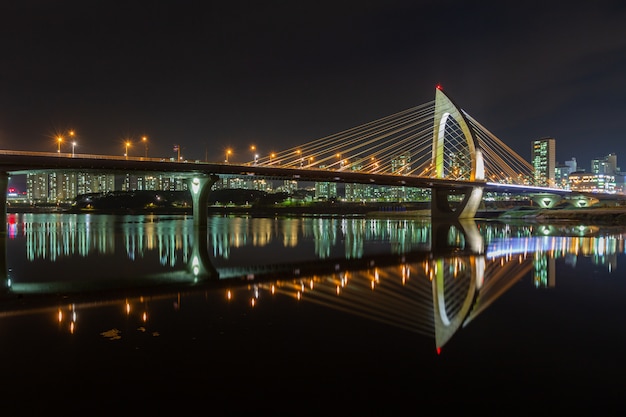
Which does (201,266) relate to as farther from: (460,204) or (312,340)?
(460,204)

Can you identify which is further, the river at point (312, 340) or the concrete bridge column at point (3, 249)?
the concrete bridge column at point (3, 249)

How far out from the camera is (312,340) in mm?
8188

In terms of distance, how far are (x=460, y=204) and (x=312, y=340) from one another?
58.4 metres

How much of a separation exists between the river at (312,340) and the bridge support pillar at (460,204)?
4430 cm

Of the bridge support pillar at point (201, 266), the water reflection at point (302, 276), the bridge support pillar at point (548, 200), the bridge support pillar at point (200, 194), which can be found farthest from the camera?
the bridge support pillar at point (548, 200)

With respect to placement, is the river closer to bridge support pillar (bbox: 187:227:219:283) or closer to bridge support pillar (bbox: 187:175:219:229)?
bridge support pillar (bbox: 187:227:219:283)

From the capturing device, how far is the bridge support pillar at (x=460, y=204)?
2382 inches

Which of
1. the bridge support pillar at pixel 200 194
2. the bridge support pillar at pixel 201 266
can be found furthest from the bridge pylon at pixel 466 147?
the bridge support pillar at pixel 201 266

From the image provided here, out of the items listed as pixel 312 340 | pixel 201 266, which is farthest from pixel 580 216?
pixel 312 340

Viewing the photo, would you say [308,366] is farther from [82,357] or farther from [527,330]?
[527,330]

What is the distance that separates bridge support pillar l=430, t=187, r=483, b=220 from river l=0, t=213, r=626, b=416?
44298 mm

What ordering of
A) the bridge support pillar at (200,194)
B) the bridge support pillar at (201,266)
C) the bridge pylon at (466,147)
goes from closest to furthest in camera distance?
the bridge support pillar at (201,266)
the bridge support pillar at (200,194)
the bridge pylon at (466,147)

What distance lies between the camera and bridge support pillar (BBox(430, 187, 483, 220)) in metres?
60.5

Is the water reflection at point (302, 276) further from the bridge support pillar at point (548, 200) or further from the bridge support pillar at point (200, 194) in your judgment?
the bridge support pillar at point (548, 200)
